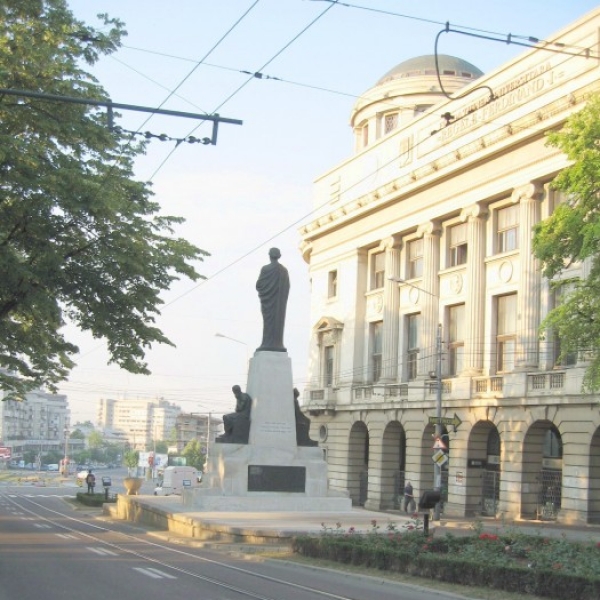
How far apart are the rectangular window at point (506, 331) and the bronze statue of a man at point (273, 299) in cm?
1508

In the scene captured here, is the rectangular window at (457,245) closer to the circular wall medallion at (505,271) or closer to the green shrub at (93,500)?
the circular wall medallion at (505,271)

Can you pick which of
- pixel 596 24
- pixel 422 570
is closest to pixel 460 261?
pixel 596 24

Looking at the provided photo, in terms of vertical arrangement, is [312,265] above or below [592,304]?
above

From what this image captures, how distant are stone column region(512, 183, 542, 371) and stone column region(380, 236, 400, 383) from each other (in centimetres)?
1136

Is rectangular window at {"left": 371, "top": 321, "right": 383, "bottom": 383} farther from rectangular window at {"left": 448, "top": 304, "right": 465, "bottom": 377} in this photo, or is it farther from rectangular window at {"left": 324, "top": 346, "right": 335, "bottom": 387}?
rectangular window at {"left": 448, "top": 304, "right": 465, "bottom": 377}

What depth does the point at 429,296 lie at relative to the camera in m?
50.2

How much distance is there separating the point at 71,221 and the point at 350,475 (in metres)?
34.5

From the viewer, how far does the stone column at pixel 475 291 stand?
150 feet

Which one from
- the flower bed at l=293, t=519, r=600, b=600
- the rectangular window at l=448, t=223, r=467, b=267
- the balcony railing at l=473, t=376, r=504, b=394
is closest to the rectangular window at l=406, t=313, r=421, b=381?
the rectangular window at l=448, t=223, r=467, b=267

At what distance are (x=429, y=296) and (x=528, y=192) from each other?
9375 millimetres

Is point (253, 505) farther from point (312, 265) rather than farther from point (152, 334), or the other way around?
point (312, 265)

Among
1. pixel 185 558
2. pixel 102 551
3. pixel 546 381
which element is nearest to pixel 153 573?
pixel 185 558

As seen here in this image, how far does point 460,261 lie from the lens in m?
48.9

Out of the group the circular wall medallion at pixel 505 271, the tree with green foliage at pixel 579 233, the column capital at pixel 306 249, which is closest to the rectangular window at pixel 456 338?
the circular wall medallion at pixel 505 271
